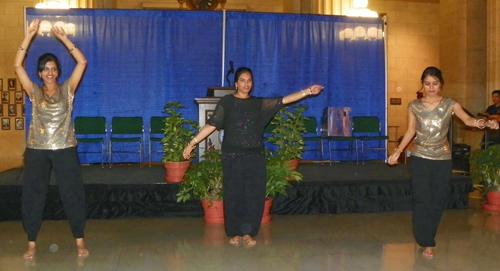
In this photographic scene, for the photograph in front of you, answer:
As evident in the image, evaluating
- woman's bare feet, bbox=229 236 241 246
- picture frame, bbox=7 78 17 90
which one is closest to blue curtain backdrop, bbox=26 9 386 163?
picture frame, bbox=7 78 17 90

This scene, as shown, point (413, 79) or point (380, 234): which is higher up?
point (413, 79)

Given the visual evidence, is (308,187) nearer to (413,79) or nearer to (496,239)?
(496,239)

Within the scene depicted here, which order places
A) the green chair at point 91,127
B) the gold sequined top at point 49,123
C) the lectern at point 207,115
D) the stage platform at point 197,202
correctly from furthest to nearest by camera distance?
the green chair at point 91,127
the lectern at point 207,115
the stage platform at point 197,202
the gold sequined top at point 49,123

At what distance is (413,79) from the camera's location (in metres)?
14.3

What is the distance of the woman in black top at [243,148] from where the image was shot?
454cm

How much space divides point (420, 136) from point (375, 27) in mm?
5966

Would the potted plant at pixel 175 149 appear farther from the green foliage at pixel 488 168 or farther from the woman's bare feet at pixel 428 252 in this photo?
the green foliage at pixel 488 168

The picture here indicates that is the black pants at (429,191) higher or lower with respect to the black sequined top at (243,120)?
lower

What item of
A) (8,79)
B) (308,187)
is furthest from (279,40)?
(8,79)

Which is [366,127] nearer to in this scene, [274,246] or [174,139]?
[174,139]

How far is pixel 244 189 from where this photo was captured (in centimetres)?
462

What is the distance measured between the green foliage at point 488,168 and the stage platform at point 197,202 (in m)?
0.21

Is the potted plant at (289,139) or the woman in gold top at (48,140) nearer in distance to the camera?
the woman in gold top at (48,140)

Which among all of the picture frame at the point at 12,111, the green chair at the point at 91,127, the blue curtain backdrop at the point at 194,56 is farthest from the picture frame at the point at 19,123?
the green chair at the point at 91,127
